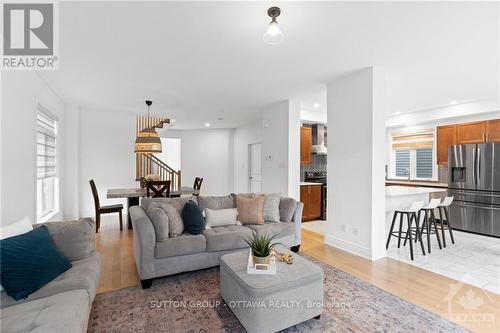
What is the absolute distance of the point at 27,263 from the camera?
5.49 ft

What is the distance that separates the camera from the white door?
783 centimetres

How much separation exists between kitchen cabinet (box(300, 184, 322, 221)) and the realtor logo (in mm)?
4856

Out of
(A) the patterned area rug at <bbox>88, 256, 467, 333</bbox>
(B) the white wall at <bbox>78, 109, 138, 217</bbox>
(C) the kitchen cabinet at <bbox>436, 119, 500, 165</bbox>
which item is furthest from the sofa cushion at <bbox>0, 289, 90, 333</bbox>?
(C) the kitchen cabinet at <bbox>436, 119, 500, 165</bbox>

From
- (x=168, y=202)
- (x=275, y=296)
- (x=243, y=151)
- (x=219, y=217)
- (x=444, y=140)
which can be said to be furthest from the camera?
(x=243, y=151)

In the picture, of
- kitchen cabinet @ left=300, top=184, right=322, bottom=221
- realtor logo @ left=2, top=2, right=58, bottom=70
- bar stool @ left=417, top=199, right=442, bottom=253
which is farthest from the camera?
kitchen cabinet @ left=300, top=184, right=322, bottom=221

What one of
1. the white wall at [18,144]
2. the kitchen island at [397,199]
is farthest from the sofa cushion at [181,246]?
the kitchen island at [397,199]

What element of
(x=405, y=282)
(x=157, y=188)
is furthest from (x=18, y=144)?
(x=405, y=282)

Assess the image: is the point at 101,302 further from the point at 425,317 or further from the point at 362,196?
the point at 362,196

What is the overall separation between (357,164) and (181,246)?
2.61 metres

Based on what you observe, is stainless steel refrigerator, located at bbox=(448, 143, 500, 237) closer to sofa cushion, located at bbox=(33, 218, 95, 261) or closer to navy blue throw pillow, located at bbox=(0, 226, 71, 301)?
sofa cushion, located at bbox=(33, 218, 95, 261)

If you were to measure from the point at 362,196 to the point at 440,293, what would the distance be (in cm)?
133

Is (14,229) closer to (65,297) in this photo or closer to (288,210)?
(65,297)

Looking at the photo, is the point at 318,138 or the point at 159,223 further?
the point at 318,138

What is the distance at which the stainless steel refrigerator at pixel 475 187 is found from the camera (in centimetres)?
450
